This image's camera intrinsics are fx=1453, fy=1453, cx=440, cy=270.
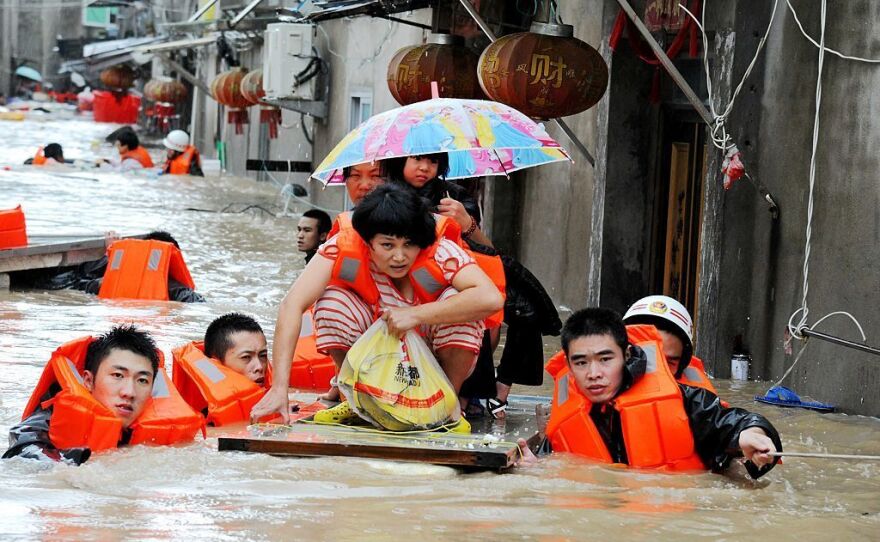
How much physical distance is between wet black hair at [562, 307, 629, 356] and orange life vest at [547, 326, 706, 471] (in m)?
0.18

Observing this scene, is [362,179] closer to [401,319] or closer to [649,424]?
[401,319]

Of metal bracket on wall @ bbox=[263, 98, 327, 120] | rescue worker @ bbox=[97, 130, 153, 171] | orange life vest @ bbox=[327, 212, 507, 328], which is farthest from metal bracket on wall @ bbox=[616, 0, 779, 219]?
rescue worker @ bbox=[97, 130, 153, 171]

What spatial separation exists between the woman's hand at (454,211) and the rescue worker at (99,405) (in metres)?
1.49

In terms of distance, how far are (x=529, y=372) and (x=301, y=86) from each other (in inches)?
597

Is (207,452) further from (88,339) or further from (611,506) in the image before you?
(611,506)

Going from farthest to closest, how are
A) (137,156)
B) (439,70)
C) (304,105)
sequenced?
1. (137,156)
2. (304,105)
3. (439,70)

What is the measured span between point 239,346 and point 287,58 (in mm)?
14158

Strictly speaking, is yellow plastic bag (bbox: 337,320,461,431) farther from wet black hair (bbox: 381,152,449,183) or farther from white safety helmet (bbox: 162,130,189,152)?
white safety helmet (bbox: 162,130,189,152)

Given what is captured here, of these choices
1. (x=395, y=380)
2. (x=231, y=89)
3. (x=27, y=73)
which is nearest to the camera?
(x=395, y=380)

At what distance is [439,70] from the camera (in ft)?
38.2

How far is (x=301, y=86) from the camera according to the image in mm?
21828

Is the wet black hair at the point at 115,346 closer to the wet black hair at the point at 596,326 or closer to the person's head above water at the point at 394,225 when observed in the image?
the person's head above water at the point at 394,225

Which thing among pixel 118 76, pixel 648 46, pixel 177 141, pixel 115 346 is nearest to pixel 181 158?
pixel 177 141

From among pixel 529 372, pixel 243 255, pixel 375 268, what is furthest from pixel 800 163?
pixel 243 255
